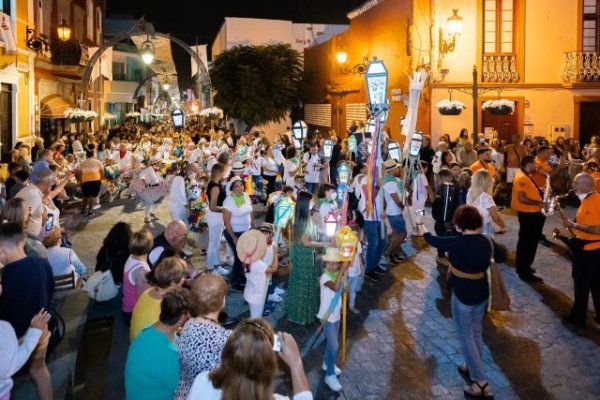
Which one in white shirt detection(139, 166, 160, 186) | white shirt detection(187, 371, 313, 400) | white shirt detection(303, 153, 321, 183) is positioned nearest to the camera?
white shirt detection(187, 371, 313, 400)

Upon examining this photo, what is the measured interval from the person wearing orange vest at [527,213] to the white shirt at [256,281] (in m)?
4.19

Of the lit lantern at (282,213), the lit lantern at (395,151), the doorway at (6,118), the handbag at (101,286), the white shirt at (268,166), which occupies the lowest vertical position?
the handbag at (101,286)

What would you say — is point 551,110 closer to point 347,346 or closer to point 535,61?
point 535,61

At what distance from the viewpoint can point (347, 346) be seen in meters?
6.12

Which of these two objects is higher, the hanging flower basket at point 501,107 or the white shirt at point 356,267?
the hanging flower basket at point 501,107

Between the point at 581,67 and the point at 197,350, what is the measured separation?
19.1 metres

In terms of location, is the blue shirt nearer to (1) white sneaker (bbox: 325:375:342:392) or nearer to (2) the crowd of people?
(2) the crowd of people

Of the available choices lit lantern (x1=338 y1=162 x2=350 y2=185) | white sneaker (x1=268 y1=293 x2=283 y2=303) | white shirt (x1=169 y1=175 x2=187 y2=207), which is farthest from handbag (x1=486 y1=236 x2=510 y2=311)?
white shirt (x1=169 y1=175 x2=187 y2=207)

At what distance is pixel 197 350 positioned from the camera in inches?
125

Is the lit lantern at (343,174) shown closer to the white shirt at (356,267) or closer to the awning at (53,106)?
the white shirt at (356,267)

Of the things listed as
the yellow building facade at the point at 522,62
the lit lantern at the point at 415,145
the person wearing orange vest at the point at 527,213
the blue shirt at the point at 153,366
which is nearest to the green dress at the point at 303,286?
the blue shirt at the point at 153,366

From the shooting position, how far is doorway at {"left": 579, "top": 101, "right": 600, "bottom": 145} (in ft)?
63.5

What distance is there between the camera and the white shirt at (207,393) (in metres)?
2.65

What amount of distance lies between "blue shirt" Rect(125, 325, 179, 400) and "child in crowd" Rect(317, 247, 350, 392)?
6.45 ft
